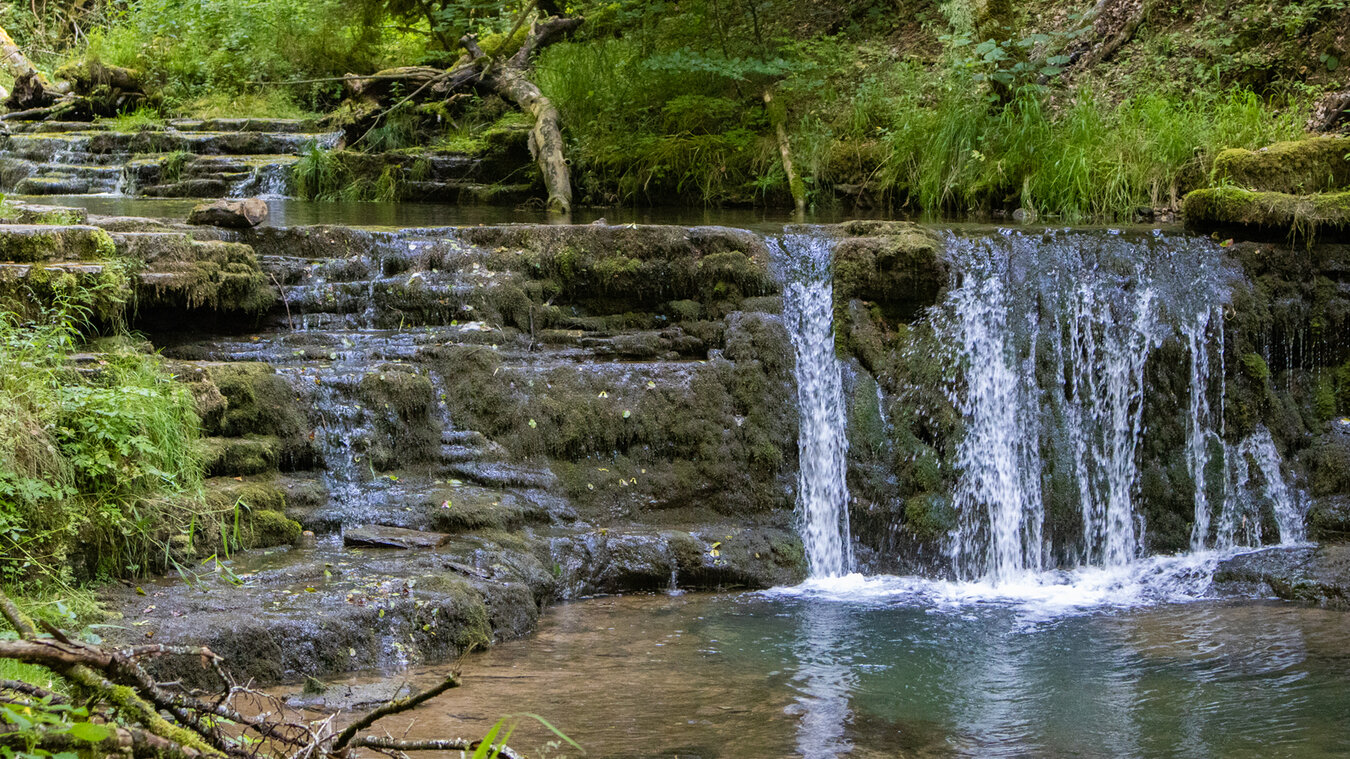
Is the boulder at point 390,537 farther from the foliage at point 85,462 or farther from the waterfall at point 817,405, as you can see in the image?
the waterfall at point 817,405

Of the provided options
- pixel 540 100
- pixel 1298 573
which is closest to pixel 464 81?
pixel 540 100

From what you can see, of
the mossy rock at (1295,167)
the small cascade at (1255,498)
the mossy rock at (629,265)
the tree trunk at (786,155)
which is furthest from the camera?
the tree trunk at (786,155)

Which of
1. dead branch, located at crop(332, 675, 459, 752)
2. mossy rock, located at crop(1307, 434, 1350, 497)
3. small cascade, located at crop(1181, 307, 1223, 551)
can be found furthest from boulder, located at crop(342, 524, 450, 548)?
mossy rock, located at crop(1307, 434, 1350, 497)

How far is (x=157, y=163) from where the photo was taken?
1191cm

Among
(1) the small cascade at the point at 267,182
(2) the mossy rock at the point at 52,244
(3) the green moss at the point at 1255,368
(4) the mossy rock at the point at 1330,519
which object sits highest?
(1) the small cascade at the point at 267,182

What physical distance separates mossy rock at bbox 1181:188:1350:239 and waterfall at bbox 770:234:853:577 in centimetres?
268

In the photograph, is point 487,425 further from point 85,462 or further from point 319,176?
point 319,176

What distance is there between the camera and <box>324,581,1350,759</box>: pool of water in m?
3.87

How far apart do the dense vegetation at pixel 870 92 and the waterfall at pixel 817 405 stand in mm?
3337

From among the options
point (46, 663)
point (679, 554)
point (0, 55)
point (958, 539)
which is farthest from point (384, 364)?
point (0, 55)

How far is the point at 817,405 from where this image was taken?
6.86 m

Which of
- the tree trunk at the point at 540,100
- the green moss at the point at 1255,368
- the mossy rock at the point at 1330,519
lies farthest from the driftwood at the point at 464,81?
the mossy rock at the point at 1330,519

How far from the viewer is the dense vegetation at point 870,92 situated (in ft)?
32.1

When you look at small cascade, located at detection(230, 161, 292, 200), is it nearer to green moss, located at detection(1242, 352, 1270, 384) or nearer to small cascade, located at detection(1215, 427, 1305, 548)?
green moss, located at detection(1242, 352, 1270, 384)
